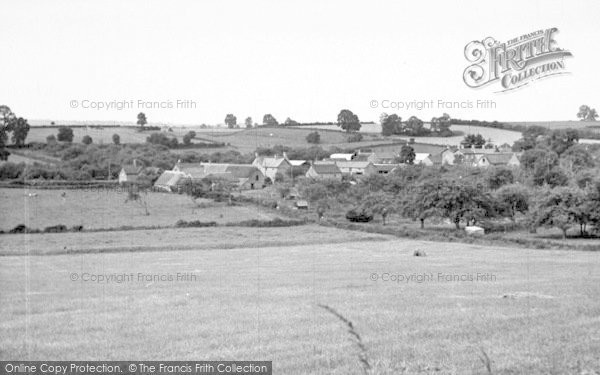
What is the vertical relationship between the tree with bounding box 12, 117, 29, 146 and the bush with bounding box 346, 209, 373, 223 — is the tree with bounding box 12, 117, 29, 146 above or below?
above

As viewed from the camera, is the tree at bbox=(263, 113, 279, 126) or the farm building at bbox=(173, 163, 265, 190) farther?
the tree at bbox=(263, 113, 279, 126)

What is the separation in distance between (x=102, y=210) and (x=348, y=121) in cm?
10157

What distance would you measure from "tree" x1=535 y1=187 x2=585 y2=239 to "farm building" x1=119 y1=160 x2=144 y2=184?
61.3 meters

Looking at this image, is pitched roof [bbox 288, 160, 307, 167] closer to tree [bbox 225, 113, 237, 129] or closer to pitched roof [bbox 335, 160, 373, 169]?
pitched roof [bbox 335, 160, 373, 169]

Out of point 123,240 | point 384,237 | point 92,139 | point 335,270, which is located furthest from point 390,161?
point 335,270

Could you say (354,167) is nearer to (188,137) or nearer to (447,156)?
(447,156)

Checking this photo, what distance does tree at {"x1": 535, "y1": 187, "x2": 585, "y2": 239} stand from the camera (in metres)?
66.8

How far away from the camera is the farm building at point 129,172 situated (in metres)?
109

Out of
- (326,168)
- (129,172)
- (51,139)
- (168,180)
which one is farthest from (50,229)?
(326,168)

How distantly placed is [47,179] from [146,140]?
44.4m

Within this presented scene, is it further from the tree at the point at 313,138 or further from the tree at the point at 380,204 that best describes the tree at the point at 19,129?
the tree at the point at 313,138

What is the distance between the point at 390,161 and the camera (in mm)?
144000

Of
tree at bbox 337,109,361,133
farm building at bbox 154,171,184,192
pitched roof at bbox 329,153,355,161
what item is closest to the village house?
pitched roof at bbox 329,153,355,161

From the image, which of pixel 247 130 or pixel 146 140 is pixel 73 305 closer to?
pixel 146 140
